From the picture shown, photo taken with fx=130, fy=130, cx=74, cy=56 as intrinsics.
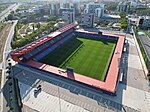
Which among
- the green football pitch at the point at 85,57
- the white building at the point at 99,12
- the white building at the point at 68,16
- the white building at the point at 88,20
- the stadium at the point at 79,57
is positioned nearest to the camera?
the stadium at the point at 79,57

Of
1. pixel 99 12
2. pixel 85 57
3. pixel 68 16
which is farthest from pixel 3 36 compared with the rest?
pixel 99 12

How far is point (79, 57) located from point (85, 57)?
204cm

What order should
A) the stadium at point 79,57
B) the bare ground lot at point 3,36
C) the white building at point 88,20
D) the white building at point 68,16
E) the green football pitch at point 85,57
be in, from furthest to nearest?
the white building at point 68,16 < the white building at point 88,20 < the bare ground lot at point 3,36 < the green football pitch at point 85,57 < the stadium at point 79,57

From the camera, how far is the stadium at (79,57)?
1283 inches

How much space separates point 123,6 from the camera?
366 ft

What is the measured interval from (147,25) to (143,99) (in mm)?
58290

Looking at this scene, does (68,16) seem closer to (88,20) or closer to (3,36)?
(88,20)

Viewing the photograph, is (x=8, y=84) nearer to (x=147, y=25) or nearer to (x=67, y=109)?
(x=67, y=109)

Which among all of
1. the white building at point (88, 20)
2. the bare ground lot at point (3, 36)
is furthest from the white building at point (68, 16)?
the bare ground lot at point (3, 36)

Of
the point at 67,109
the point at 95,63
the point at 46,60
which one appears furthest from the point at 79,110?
the point at 46,60

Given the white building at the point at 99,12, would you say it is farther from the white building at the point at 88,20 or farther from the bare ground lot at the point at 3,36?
the bare ground lot at the point at 3,36

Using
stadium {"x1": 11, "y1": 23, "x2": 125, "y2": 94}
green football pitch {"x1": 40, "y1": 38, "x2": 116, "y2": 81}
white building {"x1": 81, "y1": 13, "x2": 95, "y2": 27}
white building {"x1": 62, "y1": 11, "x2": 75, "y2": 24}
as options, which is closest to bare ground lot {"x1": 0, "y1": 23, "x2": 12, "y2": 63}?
stadium {"x1": 11, "y1": 23, "x2": 125, "y2": 94}

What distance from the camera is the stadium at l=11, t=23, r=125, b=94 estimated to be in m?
32.6

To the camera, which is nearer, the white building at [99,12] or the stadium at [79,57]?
the stadium at [79,57]
